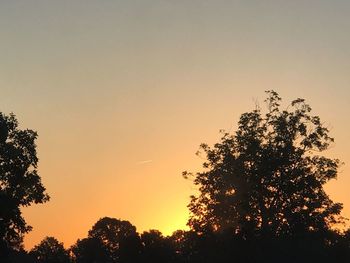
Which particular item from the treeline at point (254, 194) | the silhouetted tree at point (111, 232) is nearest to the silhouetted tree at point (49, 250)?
the silhouetted tree at point (111, 232)

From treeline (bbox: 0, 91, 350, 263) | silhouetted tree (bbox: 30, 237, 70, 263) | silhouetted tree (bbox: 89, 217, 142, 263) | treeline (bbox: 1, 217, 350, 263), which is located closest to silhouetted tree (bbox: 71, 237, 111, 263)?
silhouetted tree (bbox: 89, 217, 142, 263)

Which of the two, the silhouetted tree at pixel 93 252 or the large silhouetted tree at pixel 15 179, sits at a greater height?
the silhouetted tree at pixel 93 252

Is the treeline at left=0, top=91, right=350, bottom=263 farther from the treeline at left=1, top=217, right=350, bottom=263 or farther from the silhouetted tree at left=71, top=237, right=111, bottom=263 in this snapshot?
the silhouetted tree at left=71, top=237, right=111, bottom=263

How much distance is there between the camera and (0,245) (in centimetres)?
4509

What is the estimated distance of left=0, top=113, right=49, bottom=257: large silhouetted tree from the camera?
4525 centimetres

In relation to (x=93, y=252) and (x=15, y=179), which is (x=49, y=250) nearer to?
(x=93, y=252)

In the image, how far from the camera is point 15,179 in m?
46.8

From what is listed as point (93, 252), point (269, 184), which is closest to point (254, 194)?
point (269, 184)

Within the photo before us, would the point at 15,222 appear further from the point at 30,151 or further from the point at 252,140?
the point at 252,140

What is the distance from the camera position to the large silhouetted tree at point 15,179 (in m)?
45.2

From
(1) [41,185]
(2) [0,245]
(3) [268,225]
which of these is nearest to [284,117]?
(3) [268,225]

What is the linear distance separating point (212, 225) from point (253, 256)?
9067mm

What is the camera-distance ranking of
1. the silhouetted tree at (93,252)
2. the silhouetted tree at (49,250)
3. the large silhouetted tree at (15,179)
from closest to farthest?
1. the large silhouetted tree at (15,179)
2. the silhouetted tree at (93,252)
3. the silhouetted tree at (49,250)

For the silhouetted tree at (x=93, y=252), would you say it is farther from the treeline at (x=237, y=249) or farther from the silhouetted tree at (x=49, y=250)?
the treeline at (x=237, y=249)
